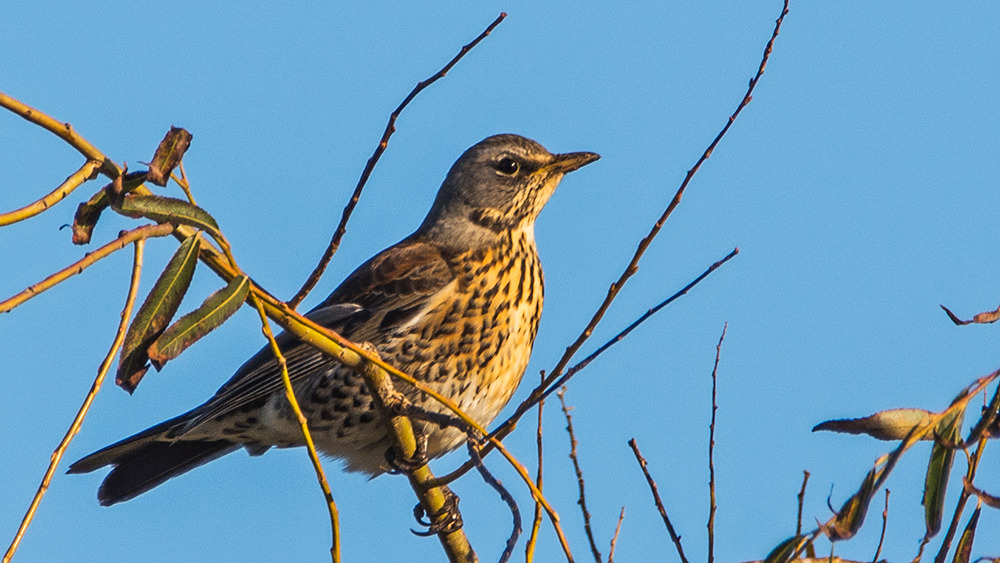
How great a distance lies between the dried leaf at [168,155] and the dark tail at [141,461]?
3203 millimetres

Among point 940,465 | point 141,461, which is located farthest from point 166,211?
point 141,461

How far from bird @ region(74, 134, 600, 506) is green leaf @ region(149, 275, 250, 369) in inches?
98.8

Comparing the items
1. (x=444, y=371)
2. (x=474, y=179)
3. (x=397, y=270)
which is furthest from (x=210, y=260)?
(x=474, y=179)

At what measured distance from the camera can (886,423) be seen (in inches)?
106

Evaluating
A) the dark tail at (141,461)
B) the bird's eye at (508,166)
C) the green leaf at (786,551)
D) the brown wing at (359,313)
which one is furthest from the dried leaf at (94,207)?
the bird's eye at (508,166)

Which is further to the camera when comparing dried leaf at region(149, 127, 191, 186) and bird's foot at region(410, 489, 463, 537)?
bird's foot at region(410, 489, 463, 537)

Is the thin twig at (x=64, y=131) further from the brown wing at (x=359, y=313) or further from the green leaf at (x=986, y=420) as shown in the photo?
the brown wing at (x=359, y=313)

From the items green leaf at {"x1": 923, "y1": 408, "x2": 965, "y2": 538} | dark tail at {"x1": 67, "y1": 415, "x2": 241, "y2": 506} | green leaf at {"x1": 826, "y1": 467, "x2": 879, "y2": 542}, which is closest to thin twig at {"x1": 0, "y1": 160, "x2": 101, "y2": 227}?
green leaf at {"x1": 826, "y1": 467, "x2": 879, "y2": 542}

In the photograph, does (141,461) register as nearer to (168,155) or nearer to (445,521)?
(445,521)

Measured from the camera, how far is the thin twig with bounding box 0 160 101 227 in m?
2.08

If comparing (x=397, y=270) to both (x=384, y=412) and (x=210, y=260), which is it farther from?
(x=210, y=260)

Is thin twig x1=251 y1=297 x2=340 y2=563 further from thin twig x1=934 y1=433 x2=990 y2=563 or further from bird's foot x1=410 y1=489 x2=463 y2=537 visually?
bird's foot x1=410 y1=489 x2=463 y2=537

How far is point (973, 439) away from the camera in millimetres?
2562

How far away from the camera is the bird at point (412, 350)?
5348 mm
